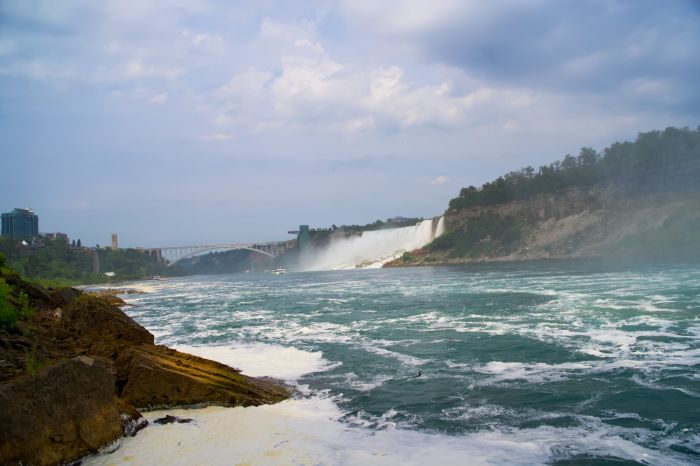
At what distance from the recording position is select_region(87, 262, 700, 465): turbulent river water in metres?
5.97

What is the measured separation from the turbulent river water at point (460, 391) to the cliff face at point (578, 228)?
155ft

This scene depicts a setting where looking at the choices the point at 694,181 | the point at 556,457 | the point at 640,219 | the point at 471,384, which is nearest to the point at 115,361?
the point at 471,384

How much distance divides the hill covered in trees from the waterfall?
5.34 m

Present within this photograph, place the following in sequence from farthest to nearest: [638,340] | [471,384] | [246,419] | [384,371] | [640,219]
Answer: [640,219]
[638,340]
[384,371]
[471,384]
[246,419]

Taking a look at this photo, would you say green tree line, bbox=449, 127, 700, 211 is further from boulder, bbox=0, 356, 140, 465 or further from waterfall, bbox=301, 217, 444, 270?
boulder, bbox=0, 356, 140, 465

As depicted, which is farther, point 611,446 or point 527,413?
point 527,413

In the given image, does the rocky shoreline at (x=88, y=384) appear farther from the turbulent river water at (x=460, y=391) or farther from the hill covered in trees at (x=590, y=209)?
the hill covered in trees at (x=590, y=209)

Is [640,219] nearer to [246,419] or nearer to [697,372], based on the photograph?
[697,372]

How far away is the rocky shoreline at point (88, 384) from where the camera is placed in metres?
5.18

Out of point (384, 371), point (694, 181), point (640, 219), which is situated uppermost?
point (694, 181)

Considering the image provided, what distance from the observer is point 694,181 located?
69312 mm

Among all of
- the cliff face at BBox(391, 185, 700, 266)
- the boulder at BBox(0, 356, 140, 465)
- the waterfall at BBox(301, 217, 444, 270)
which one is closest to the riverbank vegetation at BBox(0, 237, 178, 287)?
the waterfall at BBox(301, 217, 444, 270)

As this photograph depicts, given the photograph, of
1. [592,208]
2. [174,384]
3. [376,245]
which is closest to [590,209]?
[592,208]

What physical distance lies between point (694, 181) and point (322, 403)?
7811cm
